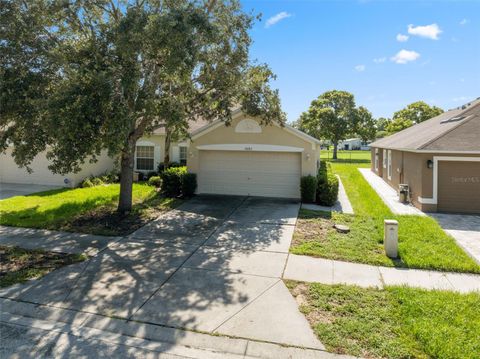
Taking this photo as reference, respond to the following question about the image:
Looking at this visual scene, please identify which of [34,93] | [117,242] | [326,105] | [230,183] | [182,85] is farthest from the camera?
[326,105]

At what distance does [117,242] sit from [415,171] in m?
11.7

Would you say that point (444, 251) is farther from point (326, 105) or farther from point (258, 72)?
point (326, 105)

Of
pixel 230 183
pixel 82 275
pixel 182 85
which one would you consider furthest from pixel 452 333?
pixel 230 183

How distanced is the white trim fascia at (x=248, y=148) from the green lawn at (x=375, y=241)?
A: 3.25m

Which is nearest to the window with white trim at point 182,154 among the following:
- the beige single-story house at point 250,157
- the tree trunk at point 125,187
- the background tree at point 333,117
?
the beige single-story house at point 250,157

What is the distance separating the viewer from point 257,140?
14117 mm

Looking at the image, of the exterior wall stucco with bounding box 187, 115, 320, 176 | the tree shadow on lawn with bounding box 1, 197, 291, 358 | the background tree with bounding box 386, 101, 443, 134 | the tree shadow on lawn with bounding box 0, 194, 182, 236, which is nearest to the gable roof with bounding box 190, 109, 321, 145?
the exterior wall stucco with bounding box 187, 115, 320, 176

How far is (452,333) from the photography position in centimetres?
441

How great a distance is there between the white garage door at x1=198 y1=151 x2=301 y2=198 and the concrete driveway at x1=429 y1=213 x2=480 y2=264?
5742 mm

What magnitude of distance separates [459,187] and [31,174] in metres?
20.8

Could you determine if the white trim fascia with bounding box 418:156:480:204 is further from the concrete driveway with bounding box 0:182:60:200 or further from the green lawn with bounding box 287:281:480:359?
the concrete driveway with bounding box 0:182:60:200

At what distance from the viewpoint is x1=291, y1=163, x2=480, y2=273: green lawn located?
23.3 ft

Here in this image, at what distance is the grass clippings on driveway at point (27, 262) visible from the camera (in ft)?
20.8

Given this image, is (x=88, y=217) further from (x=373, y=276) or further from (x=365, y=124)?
(x=365, y=124)
